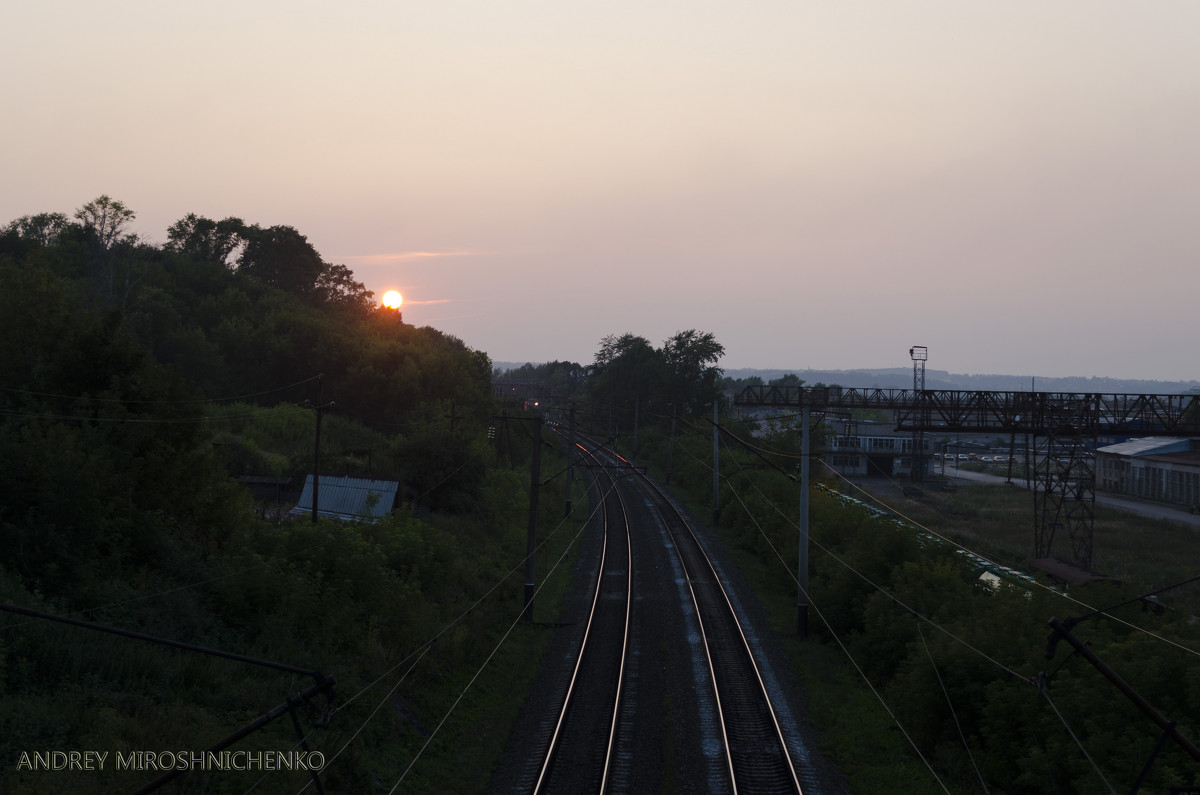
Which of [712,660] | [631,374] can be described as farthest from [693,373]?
[712,660]

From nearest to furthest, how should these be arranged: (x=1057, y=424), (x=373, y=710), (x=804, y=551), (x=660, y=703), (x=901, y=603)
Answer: (x=373, y=710) < (x=660, y=703) < (x=901, y=603) < (x=804, y=551) < (x=1057, y=424)

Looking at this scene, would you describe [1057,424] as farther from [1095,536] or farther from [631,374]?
[631,374]

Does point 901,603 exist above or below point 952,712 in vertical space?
above

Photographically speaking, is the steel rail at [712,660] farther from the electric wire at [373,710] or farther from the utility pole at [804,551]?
the electric wire at [373,710]

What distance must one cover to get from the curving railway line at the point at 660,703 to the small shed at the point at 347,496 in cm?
1079

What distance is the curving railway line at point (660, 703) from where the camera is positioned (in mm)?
15070

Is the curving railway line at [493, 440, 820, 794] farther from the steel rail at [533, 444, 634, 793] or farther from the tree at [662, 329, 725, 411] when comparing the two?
the tree at [662, 329, 725, 411]

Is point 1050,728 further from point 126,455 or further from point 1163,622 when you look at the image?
point 126,455

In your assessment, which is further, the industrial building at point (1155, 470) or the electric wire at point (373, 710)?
the industrial building at point (1155, 470)

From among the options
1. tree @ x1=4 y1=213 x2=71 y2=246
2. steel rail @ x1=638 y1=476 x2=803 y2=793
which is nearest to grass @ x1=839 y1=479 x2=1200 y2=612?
steel rail @ x1=638 y1=476 x2=803 y2=793

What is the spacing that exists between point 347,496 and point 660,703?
21669mm

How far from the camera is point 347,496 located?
3550 centimetres

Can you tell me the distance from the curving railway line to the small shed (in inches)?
425

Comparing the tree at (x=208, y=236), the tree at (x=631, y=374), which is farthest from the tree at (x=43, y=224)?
the tree at (x=631, y=374)
